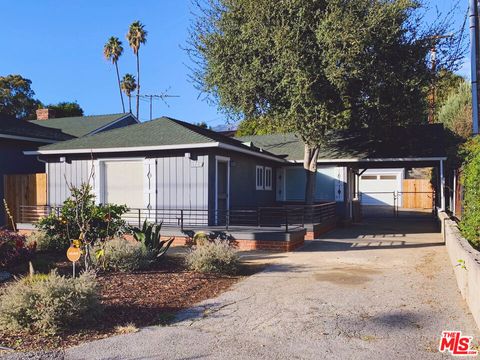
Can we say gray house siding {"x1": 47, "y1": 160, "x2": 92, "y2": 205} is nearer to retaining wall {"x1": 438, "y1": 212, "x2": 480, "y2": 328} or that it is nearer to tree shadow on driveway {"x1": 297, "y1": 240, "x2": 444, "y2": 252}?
tree shadow on driveway {"x1": 297, "y1": 240, "x2": 444, "y2": 252}

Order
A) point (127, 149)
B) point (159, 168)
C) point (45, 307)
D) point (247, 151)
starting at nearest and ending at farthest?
point (45, 307) < point (127, 149) < point (159, 168) < point (247, 151)

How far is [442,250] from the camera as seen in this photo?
10.8 m

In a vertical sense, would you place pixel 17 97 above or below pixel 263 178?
above

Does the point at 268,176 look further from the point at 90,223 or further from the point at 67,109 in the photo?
the point at 67,109

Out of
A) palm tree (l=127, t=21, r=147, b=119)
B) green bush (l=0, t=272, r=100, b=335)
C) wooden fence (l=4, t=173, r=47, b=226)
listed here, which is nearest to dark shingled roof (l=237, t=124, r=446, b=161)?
wooden fence (l=4, t=173, r=47, b=226)

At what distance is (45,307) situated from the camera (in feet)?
15.3

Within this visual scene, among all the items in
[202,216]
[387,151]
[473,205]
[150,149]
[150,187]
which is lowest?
Result: [202,216]

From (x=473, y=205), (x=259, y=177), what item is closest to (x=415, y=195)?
(x=259, y=177)

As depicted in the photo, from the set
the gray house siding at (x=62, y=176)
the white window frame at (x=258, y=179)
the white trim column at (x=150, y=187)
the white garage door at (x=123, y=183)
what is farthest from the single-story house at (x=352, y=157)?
the gray house siding at (x=62, y=176)

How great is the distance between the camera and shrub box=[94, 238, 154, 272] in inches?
302

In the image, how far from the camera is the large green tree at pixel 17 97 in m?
40.6

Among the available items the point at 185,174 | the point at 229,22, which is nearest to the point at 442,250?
the point at 185,174

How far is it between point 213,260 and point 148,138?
21.8ft

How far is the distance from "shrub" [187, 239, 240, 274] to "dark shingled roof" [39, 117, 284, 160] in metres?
4.67
